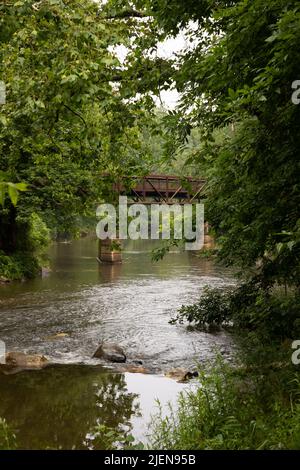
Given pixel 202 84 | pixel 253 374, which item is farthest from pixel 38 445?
pixel 202 84

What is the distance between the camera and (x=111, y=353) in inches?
401

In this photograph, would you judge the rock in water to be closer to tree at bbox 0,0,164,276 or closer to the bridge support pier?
tree at bbox 0,0,164,276

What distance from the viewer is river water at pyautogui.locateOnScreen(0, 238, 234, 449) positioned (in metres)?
6.79

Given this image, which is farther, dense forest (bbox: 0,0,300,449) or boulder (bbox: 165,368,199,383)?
boulder (bbox: 165,368,199,383)

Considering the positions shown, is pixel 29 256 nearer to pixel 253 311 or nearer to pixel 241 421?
pixel 253 311

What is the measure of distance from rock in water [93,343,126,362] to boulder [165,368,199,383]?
1383 millimetres

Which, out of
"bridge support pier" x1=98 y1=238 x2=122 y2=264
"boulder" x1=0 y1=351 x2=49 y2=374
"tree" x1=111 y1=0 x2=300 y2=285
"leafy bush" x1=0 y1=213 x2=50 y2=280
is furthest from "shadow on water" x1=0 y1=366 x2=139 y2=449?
"bridge support pier" x1=98 y1=238 x2=122 y2=264

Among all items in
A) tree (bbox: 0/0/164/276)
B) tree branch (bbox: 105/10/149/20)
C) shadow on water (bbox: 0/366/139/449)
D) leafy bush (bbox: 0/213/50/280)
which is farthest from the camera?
leafy bush (bbox: 0/213/50/280)

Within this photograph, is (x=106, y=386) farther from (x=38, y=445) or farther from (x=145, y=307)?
(x=145, y=307)

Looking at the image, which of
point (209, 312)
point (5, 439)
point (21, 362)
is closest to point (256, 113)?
point (5, 439)

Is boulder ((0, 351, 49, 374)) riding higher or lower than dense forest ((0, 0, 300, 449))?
lower

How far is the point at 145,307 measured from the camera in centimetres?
1639

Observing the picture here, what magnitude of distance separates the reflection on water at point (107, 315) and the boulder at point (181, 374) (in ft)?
1.96
